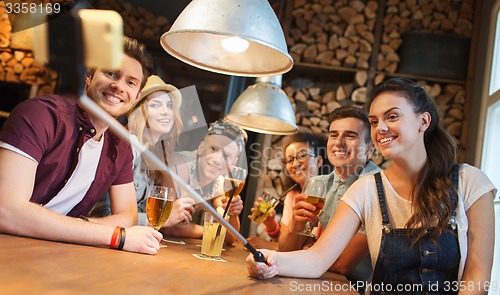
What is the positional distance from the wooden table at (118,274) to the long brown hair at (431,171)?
37 centimetres

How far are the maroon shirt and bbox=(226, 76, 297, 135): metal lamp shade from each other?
Answer: 1.09 m

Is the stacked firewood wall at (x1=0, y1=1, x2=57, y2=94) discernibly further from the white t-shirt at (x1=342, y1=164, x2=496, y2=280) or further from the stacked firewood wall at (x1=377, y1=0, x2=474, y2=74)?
the white t-shirt at (x1=342, y1=164, x2=496, y2=280)

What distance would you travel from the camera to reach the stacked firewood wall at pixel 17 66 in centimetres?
472

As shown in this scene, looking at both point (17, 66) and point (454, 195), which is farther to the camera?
point (17, 66)

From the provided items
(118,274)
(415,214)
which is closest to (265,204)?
(415,214)

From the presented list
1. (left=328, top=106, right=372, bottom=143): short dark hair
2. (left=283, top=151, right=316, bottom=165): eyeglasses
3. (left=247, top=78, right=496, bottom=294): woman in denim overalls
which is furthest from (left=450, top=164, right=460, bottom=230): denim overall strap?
(left=283, top=151, right=316, bottom=165): eyeglasses

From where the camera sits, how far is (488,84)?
4.18 metres

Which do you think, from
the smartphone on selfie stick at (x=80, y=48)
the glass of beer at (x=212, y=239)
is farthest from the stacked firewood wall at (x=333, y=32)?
the smartphone on selfie stick at (x=80, y=48)

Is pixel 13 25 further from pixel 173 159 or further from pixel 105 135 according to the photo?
pixel 105 135

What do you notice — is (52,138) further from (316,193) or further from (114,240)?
(316,193)

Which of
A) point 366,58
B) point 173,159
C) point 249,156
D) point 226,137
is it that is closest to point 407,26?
point 366,58

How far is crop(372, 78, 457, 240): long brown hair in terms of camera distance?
1.82 m

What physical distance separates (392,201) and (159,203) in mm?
890

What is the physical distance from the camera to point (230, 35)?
1550 millimetres
